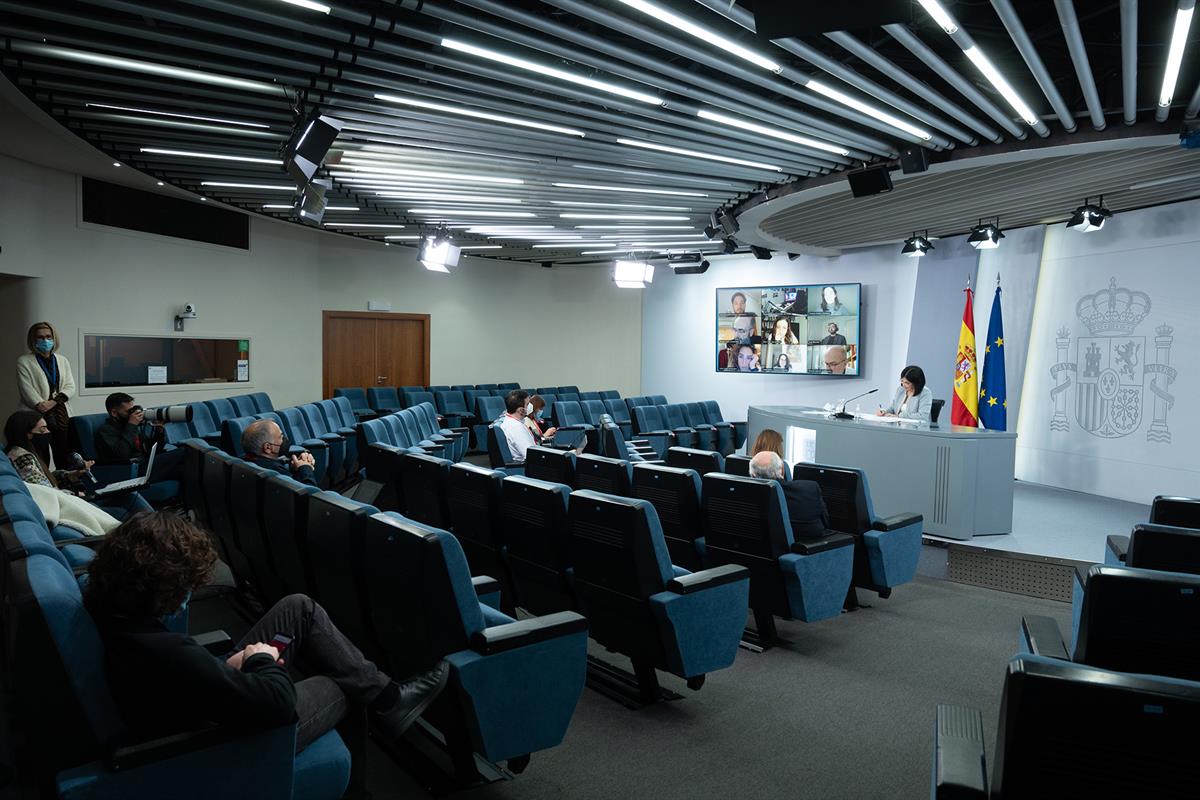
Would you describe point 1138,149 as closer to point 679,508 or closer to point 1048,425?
point 1048,425

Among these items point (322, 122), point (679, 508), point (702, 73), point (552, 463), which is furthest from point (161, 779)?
point (702, 73)

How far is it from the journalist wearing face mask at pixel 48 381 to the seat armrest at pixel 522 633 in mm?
6298

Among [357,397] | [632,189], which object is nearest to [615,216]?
[632,189]

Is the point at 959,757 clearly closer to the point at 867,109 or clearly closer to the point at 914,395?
the point at 867,109

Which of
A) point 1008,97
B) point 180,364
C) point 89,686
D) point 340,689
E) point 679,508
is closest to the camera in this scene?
point 89,686

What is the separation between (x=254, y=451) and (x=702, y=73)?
3.68 metres

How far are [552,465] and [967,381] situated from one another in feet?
21.0

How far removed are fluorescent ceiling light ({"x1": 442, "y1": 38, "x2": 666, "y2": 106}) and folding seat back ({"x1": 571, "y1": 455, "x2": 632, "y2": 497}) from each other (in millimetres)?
2360

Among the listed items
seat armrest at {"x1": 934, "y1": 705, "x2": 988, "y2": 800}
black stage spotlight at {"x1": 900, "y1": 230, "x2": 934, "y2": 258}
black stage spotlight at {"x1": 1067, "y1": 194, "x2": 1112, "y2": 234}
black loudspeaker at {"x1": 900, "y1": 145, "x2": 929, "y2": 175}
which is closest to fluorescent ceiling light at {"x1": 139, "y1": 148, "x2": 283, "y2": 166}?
black loudspeaker at {"x1": 900, "y1": 145, "x2": 929, "y2": 175}

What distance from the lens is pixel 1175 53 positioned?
4230 millimetres

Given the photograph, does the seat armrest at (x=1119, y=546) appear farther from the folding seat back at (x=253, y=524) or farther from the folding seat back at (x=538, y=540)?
the folding seat back at (x=253, y=524)

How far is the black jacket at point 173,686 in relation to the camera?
6.05ft

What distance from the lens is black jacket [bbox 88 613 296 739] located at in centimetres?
184

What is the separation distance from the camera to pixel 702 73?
4.90 m
